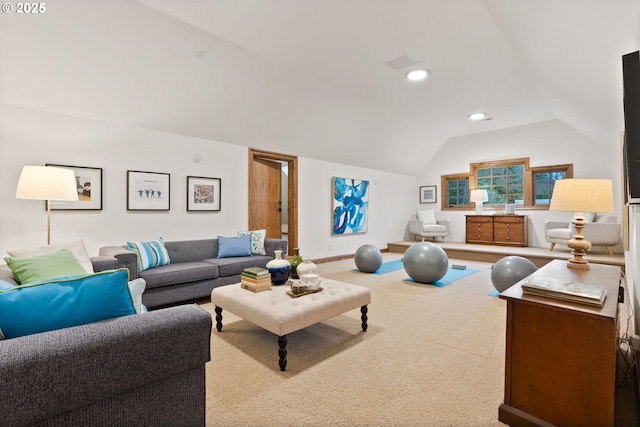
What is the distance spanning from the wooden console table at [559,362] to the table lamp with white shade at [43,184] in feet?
11.6

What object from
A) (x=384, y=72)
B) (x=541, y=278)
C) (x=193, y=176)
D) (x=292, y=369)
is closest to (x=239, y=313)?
(x=292, y=369)

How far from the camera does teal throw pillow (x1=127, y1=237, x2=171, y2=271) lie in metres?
3.31

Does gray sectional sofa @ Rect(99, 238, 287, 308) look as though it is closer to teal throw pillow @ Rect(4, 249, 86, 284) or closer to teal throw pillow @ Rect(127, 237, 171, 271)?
teal throw pillow @ Rect(127, 237, 171, 271)

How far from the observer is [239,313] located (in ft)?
7.75

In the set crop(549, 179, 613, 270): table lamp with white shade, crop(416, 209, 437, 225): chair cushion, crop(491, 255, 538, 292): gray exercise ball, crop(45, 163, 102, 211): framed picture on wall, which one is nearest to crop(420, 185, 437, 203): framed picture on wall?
crop(416, 209, 437, 225): chair cushion

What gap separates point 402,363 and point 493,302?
1978 millimetres

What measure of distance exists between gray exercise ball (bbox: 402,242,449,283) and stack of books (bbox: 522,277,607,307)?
8.47ft

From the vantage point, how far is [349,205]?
6707mm

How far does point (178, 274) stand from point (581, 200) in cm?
363

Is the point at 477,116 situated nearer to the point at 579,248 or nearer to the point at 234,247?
the point at 579,248

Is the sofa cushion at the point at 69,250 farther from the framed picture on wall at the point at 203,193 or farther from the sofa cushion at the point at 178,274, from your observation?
the framed picture on wall at the point at 203,193

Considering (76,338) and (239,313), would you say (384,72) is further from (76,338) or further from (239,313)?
(76,338)

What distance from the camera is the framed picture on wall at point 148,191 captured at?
12.6ft

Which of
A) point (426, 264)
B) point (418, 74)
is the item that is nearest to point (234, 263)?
point (426, 264)
